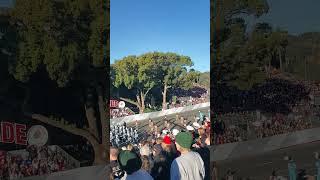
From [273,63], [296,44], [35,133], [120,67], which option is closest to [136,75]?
[120,67]

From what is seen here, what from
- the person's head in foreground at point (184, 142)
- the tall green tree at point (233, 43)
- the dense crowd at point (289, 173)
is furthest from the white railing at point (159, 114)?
the person's head in foreground at point (184, 142)

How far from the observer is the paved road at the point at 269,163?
8.09m

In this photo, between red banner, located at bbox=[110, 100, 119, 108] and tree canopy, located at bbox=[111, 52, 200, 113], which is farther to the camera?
tree canopy, located at bbox=[111, 52, 200, 113]

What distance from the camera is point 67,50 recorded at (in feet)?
19.0

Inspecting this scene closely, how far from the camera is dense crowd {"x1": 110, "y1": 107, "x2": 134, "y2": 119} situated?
646cm

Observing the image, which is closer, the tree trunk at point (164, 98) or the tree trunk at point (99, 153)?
the tree trunk at point (99, 153)

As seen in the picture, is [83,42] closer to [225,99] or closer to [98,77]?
[98,77]

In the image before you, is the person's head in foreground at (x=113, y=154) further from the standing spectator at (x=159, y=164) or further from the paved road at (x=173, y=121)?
the standing spectator at (x=159, y=164)

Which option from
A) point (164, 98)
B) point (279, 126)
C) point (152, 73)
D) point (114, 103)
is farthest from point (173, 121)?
point (279, 126)

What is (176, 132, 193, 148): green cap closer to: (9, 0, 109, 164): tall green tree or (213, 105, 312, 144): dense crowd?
(9, 0, 109, 164): tall green tree

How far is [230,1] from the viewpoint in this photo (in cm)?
802

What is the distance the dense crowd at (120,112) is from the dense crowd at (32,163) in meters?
0.93

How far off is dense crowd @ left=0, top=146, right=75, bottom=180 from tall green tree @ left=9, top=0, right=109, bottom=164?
35cm

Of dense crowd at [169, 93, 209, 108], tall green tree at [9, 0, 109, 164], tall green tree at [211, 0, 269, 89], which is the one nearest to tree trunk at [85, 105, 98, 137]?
tall green tree at [9, 0, 109, 164]
